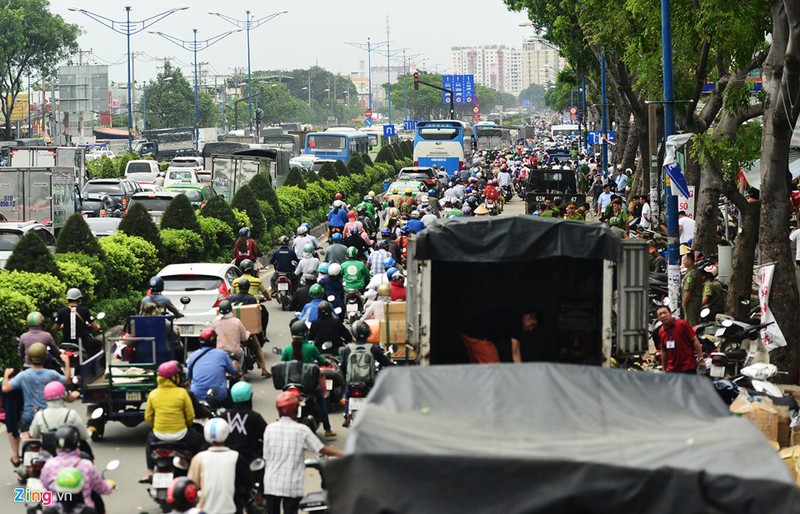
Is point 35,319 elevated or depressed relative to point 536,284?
depressed

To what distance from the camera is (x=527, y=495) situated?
19.1 feet

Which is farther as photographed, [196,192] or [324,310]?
[196,192]

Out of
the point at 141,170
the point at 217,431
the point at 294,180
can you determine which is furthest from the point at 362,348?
the point at 141,170

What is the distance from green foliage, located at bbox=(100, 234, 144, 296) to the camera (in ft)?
76.5

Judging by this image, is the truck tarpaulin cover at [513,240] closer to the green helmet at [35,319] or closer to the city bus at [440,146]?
the green helmet at [35,319]

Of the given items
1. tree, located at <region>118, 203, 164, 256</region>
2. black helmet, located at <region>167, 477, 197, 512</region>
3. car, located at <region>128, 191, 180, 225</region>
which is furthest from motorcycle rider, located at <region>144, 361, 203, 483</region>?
car, located at <region>128, 191, 180, 225</region>

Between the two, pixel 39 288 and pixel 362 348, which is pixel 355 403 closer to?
pixel 362 348

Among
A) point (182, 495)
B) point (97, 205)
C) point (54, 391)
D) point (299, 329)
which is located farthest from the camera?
point (97, 205)

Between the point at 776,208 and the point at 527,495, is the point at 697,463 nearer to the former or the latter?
the point at 527,495

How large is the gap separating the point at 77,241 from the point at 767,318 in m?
11.1

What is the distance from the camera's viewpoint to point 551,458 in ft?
19.3

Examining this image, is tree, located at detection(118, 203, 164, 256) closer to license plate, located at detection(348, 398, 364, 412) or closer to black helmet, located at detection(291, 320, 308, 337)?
black helmet, located at detection(291, 320, 308, 337)

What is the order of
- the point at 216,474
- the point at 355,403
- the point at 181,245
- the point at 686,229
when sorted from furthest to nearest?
the point at 686,229 → the point at 181,245 → the point at 355,403 → the point at 216,474

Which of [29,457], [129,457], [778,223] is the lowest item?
[129,457]
